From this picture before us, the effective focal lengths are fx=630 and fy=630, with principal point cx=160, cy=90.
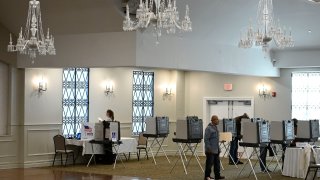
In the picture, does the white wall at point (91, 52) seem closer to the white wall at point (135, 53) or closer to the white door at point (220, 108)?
the white wall at point (135, 53)

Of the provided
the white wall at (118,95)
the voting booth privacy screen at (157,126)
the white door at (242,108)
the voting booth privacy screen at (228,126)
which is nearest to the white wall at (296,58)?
the white door at (242,108)

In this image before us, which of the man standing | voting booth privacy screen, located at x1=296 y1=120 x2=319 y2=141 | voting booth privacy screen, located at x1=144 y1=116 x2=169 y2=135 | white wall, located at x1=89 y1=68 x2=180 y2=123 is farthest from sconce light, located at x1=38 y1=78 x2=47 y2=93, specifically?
voting booth privacy screen, located at x1=296 y1=120 x2=319 y2=141

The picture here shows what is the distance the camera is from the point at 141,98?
64.0 feet

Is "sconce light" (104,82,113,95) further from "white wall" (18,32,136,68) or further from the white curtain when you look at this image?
the white curtain

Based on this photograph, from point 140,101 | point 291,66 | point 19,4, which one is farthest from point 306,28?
point 19,4

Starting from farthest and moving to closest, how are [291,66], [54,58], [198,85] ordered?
[198,85]
[291,66]
[54,58]

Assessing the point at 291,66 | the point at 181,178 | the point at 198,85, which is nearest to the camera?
the point at 181,178

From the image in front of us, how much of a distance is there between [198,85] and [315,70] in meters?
3.84

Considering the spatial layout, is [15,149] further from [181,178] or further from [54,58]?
[181,178]

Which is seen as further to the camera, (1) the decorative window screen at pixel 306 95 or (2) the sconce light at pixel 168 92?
(2) the sconce light at pixel 168 92

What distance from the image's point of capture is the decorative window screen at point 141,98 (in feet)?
63.3

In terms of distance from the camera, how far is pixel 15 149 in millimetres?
16359

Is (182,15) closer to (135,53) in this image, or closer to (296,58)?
(135,53)

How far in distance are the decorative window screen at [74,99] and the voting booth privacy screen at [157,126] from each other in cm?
224
